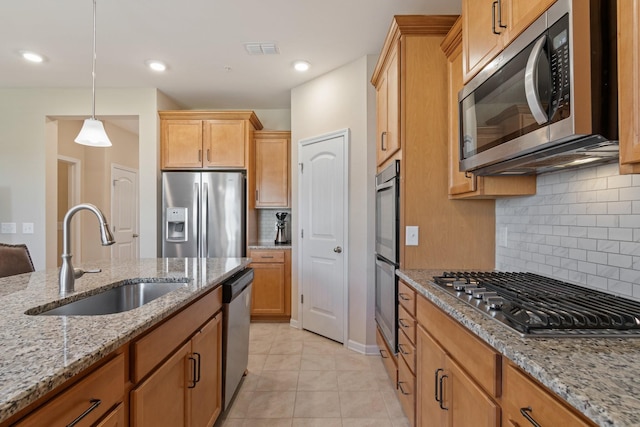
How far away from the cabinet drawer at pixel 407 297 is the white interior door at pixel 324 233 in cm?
110

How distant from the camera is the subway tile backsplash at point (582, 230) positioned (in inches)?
46.7

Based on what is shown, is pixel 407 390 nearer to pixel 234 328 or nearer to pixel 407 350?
pixel 407 350

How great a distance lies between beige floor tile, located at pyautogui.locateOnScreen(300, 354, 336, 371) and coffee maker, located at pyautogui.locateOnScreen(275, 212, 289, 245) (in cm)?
157

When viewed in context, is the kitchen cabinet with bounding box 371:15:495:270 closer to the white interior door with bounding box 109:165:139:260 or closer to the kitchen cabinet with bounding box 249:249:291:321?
the kitchen cabinet with bounding box 249:249:291:321

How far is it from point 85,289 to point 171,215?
2.36 meters

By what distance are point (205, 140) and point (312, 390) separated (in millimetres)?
2910

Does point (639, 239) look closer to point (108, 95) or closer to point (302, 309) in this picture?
point (302, 309)

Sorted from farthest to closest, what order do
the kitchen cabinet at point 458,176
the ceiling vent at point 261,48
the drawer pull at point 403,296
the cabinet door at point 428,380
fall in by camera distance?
1. the ceiling vent at point 261,48
2. the drawer pull at point 403,296
3. the kitchen cabinet at point 458,176
4. the cabinet door at point 428,380

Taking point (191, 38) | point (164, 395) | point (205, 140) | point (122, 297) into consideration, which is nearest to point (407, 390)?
point (164, 395)

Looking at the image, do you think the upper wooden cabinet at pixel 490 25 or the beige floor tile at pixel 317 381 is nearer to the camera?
the upper wooden cabinet at pixel 490 25

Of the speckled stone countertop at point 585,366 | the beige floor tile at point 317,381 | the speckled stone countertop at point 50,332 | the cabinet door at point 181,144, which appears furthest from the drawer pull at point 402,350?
the cabinet door at point 181,144

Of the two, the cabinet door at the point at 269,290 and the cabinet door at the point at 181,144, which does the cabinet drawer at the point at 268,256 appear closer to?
the cabinet door at the point at 269,290

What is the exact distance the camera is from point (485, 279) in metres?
1.57

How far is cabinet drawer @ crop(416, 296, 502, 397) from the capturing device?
36.3 inches
